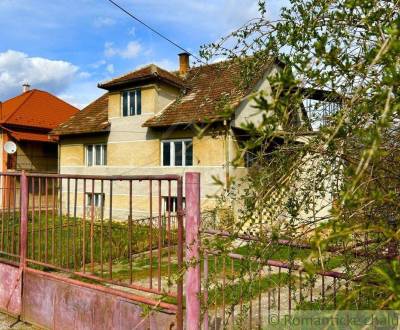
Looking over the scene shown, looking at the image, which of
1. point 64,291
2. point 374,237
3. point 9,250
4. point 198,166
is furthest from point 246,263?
point 198,166

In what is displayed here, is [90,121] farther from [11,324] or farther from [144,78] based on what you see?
[11,324]

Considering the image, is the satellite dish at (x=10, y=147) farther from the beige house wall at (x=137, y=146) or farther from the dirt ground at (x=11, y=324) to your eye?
the dirt ground at (x=11, y=324)

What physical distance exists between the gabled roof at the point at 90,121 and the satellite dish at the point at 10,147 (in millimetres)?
1866

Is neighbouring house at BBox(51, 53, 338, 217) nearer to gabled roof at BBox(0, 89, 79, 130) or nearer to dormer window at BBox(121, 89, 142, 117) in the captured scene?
dormer window at BBox(121, 89, 142, 117)

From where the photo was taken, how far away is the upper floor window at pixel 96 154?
1747 cm

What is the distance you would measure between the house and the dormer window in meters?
5.95

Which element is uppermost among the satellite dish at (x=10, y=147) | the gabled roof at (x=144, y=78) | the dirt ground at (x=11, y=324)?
the gabled roof at (x=144, y=78)

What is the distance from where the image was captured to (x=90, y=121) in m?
18.3

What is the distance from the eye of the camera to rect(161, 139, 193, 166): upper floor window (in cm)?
1470

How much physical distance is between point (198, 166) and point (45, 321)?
958 centimetres

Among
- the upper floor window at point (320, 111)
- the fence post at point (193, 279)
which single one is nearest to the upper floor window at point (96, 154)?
the fence post at point (193, 279)

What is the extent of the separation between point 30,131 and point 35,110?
2183 millimetres

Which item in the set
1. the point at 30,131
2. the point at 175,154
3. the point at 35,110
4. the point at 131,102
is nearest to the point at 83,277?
the point at 175,154

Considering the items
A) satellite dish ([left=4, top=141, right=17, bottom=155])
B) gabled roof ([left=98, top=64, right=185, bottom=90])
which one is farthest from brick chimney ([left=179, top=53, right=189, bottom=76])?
satellite dish ([left=4, top=141, right=17, bottom=155])
